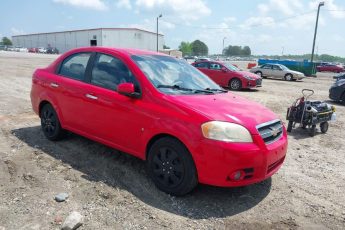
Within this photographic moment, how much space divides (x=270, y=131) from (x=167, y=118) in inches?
48.8

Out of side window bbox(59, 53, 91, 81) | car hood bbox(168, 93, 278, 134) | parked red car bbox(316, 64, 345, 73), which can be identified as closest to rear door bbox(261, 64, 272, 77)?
side window bbox(59, 53, 91, 81)

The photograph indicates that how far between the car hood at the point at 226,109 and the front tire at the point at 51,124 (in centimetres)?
251

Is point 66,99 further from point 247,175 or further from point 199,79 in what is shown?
point 247,175

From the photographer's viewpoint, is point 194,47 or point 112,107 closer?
point 112,107

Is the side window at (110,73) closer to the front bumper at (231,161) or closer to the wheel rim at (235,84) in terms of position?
the front bumper at (231,161)

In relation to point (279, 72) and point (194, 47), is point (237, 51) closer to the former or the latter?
point (194, 47)

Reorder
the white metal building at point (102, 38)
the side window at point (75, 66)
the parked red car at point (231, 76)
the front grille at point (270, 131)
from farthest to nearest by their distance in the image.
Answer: the white metal building at point (102, 38) → the parked red car at point (231, 76) → the side window at point (75, 66) → the front grille at point (270, 131)

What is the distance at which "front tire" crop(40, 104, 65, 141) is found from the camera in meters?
5.61

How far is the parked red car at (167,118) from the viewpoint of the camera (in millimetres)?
3600

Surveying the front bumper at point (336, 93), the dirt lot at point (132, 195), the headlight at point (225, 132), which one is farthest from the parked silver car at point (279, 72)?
the headlight at point (225, 132)

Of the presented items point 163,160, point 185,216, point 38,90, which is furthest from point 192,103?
point 38,90

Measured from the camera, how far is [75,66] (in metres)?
5.35

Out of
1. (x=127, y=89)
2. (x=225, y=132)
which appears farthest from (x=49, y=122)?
(x=225, y=132)

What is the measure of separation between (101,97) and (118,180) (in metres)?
1.17
